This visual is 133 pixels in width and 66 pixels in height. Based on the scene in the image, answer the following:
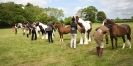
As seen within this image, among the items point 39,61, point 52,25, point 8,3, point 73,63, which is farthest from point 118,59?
point 8,3

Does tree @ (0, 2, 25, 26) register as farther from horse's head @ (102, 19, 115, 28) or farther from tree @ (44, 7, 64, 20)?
horse's head @ (102, 19, 115, 28)

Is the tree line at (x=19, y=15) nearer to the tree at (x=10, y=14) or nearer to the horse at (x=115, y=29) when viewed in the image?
the tree at (x=10, y=14)

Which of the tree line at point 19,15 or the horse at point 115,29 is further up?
the horse at point 115,29

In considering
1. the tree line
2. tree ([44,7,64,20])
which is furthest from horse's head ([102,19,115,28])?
tree ([44,7,64,20])

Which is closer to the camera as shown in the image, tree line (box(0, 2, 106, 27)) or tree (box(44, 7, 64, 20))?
tree line (box(0, 2, 106, 27))

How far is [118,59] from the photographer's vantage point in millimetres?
15742

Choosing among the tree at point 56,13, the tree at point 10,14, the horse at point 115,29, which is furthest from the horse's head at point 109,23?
the tree at point 56,13

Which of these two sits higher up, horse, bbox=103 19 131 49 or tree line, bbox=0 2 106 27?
horse, bbox=103 19 131 49

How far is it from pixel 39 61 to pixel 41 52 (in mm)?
3580

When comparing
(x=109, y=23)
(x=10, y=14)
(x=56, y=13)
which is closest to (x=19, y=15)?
(x=10, y=14)

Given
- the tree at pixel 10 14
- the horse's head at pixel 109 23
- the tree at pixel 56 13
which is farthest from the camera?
the tree at pixel 56 13

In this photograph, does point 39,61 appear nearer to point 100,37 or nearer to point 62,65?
point 62,65

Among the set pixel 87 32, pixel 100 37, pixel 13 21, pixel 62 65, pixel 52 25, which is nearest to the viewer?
pixel 62 65

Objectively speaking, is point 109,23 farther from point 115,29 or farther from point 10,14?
point 10,14
